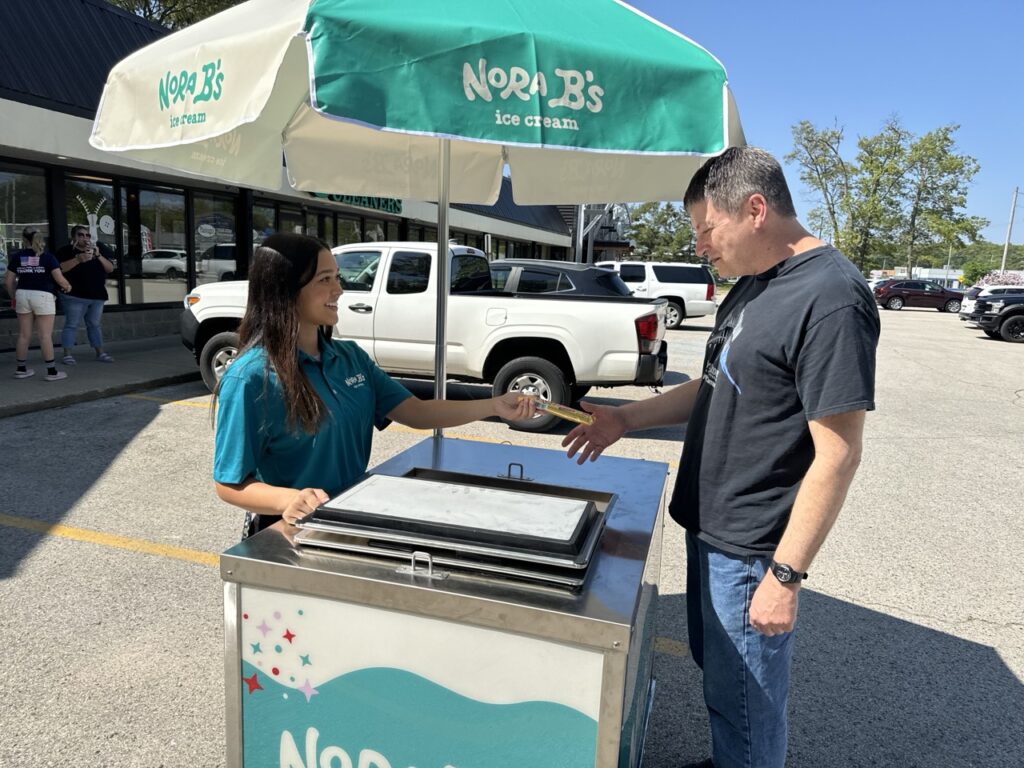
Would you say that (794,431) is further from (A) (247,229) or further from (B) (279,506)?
(A) (247,229)

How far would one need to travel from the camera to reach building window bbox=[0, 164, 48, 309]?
9.69 metres

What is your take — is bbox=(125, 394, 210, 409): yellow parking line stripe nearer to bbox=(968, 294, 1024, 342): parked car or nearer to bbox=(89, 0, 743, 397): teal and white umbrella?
bbox=(89, 0, 743, 397): teal and white umbrella

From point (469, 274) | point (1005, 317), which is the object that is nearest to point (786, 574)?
point (469, 274)

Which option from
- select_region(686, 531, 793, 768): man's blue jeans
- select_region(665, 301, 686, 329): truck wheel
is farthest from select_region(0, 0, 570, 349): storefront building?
select_region(665, 301, 686, 329): truck wheel

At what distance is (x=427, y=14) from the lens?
172cm

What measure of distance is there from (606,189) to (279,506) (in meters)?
2.50

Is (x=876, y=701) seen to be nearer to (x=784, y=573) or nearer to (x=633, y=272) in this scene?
(x=784, y=573)

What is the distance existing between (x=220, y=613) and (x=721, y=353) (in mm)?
2851

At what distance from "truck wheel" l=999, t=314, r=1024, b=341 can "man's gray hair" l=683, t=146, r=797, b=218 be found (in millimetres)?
22736

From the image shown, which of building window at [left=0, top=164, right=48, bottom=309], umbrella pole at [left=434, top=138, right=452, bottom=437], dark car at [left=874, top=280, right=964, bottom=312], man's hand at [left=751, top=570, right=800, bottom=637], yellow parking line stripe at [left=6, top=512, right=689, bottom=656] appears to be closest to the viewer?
man's hand at [left=751, top=570, right=800, bottom=637]

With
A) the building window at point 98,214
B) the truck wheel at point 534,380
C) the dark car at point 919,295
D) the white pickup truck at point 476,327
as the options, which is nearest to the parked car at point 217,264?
the building window at point 98,214

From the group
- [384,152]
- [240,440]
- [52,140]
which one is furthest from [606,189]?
[52,140]

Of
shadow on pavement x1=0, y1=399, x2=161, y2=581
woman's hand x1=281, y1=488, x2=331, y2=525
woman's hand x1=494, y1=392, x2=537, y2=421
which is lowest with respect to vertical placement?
shadow on pavement x1=0, y1=399, x2=161, y2=581

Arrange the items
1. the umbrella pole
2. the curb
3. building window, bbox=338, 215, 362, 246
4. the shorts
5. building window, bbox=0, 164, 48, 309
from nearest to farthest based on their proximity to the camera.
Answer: the umbrella pole, the curb, the shorts, building window, bbox=0, 164, 48, 309, building window, bbox=338, 215, 362, 246
